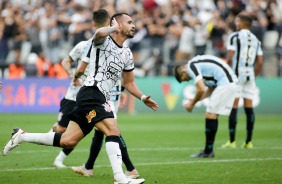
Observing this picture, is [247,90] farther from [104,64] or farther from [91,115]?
[91,115]

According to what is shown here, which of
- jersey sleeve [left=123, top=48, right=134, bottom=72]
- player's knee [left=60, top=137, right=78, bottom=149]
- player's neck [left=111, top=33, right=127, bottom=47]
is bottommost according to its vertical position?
player's knee [left=60, top=137, right=78, bottom=149]

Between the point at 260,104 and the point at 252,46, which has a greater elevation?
the point at 252,46

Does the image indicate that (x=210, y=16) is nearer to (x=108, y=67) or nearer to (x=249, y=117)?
(x=249, y=117)

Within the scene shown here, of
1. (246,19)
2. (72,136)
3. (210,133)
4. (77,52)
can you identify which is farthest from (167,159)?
(246,19)

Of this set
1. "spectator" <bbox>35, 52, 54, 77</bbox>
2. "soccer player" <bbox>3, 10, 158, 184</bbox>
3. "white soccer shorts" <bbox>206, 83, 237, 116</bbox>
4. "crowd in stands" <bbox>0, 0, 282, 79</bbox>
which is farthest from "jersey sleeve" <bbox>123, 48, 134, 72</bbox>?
"spectator" <bbox>35, 52, 54, 77</bbox>

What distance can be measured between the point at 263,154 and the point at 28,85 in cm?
1304

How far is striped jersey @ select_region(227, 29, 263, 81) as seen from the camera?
11594 millimetres

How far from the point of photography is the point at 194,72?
30.9 ft

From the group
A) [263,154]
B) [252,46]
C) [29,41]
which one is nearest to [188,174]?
[263,154]

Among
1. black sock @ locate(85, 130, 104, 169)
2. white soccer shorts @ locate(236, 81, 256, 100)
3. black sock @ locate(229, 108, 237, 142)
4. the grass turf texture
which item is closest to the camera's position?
the grass turf texture

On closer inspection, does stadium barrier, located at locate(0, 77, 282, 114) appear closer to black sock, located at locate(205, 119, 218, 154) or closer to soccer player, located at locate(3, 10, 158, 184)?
black sock, located at locate(205, 119, 218, 154)

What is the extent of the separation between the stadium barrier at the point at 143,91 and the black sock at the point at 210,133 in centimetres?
1024

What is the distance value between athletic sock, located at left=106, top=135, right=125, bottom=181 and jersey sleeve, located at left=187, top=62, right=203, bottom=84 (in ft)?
10.3

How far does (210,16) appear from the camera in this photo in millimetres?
21531
